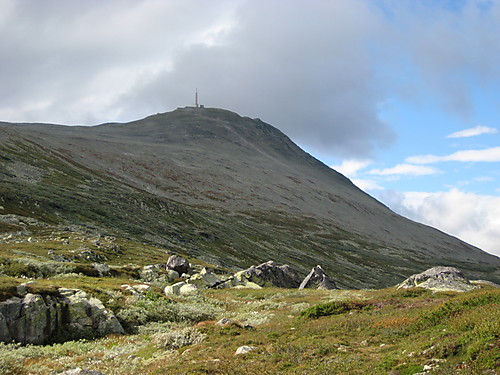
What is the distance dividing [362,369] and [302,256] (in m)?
124

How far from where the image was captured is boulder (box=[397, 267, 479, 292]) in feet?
153

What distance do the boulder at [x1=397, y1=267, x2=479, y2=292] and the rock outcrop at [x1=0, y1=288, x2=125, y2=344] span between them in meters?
34.9

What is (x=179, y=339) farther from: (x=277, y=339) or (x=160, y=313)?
(x=160, y=313)

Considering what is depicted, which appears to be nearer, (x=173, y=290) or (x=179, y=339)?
(x=179, y=339)

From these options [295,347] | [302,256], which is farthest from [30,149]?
[295,347]

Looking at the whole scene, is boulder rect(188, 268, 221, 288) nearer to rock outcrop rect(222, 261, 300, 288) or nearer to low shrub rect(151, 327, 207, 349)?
rock outcrop rect(222, 261, 300, 288)

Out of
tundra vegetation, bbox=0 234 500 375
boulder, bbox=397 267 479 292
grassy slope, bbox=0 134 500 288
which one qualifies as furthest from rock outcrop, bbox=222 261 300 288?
boulder, bbox=397 267 479 292

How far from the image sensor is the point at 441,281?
4906cm

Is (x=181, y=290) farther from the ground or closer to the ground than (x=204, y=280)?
farther from the ground

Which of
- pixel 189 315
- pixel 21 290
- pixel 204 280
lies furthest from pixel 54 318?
pixel 204 280

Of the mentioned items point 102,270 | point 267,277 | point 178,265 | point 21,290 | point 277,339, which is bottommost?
point 267,277

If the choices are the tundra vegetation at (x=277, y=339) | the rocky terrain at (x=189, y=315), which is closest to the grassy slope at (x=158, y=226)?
the rocky terrain at (x=189, y=315)

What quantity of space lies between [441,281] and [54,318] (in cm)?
4323

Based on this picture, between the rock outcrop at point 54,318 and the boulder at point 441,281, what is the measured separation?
34.9 metres
